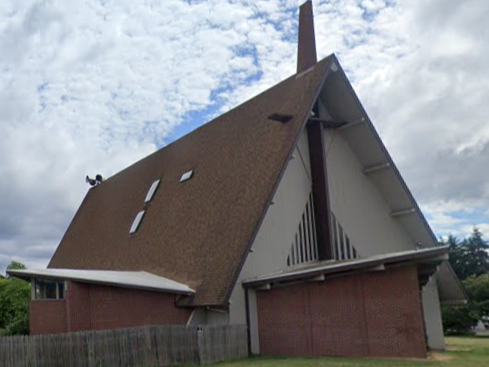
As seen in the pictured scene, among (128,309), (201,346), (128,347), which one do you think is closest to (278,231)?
(201,346)

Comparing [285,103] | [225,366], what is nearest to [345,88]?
[285,103]

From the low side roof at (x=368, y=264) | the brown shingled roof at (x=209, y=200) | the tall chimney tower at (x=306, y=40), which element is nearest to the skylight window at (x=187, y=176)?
the brown shingled roof at (x=209, y=200)

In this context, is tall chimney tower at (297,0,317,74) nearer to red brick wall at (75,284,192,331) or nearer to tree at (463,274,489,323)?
red brick wall at (75,284,192,331)

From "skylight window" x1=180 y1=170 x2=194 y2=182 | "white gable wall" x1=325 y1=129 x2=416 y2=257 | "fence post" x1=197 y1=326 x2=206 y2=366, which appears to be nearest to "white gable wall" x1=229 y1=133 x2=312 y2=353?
"white gable wall" x1=325 y1=129 x2=416 y2=257

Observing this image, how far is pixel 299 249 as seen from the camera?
20203mm

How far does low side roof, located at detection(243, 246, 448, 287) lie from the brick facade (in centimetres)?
328

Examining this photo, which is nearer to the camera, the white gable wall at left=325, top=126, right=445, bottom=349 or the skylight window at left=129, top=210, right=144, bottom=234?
the white gable wall at left=325, top=126, right=445, bottom=349

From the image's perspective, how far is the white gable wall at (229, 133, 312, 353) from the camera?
18.1m

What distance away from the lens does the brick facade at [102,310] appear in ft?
60.2

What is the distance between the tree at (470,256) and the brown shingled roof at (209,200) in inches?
1696

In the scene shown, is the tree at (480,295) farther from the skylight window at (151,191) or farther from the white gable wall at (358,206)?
the skylight window at (151,191)

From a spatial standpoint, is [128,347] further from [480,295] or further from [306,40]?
[480,295]

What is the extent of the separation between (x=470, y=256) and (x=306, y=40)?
164 ft

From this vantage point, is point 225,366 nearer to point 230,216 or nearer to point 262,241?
point 262,241
